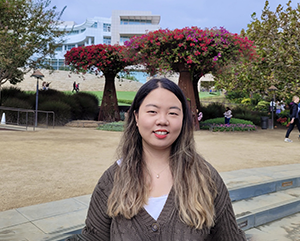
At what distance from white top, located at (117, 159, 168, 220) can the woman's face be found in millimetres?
245

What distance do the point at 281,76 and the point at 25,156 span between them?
42.7 feet

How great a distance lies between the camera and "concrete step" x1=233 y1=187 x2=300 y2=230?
3914mm

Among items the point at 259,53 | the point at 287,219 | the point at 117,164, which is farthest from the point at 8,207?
the point at 259,53

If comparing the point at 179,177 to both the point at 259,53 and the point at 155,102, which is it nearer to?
the point at 155,102

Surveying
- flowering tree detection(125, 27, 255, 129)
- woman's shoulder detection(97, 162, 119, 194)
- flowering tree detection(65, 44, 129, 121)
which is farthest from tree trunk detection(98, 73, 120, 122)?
woman's shoulder detection(97, 162, 119, 194)

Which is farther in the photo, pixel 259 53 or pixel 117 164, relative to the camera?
pixel 259 53

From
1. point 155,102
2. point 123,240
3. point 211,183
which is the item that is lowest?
point 123,240

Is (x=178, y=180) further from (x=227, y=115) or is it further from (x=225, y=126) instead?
(x=227, y=115)

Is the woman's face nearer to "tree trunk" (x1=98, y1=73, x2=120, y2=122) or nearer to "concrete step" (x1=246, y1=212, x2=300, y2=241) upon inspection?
"concrete step" (x1=246, y1=212, x2=300, y2=241)

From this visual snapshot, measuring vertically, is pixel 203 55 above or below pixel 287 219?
above

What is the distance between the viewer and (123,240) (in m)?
1.38

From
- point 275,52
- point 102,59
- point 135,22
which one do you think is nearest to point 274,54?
point 275,52

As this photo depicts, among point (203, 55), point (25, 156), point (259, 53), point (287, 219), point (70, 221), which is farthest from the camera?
point (259, 53)

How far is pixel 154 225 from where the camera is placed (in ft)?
4.42
